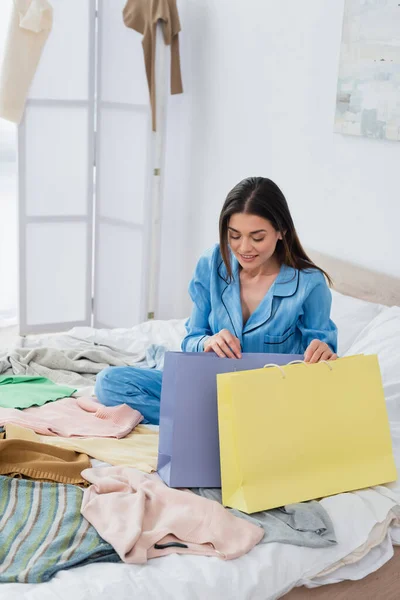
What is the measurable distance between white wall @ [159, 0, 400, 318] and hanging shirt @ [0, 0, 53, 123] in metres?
0.71

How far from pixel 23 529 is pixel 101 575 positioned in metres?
0.20

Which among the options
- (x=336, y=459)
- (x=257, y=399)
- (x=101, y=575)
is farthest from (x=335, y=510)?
(x=101, y=575)

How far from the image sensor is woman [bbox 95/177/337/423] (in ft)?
6.55

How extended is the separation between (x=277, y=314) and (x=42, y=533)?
840 millimetres

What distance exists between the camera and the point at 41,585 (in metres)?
1.42

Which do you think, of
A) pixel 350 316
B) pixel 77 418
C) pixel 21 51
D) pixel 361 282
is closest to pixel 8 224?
pixel 21 51

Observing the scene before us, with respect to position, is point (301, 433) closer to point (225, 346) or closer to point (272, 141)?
point (225, 346)

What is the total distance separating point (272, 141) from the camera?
337 centimetres

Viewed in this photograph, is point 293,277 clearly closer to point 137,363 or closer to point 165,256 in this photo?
point 137,363

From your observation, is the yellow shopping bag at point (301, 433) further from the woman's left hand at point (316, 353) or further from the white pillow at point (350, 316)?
the white pillow at point (350, 316)

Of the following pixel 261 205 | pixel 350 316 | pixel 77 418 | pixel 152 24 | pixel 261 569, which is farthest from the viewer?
pixel 152 24

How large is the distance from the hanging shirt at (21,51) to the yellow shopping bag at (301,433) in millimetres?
2349

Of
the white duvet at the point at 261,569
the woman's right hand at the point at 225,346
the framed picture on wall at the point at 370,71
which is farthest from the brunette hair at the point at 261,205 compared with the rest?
the framed picture on wall at the point at 370,71

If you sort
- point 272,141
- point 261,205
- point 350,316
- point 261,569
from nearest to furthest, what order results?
point 261,569 < point 261,205 < point 350,316 < point 272,141
